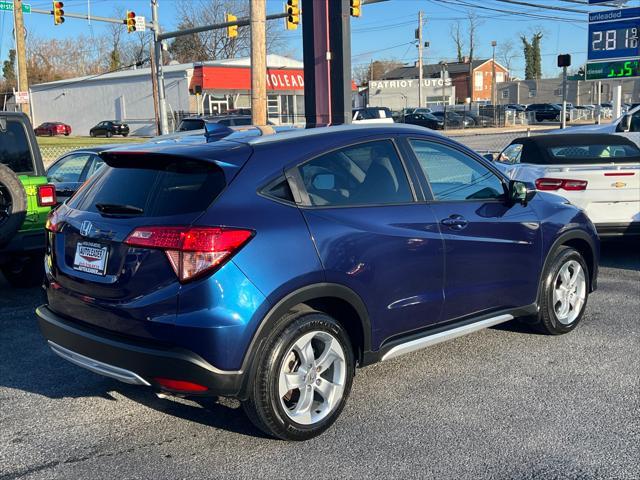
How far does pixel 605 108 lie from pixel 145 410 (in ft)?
208

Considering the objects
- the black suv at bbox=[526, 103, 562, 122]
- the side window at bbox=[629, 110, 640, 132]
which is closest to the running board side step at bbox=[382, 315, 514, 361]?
the side window at bbox=[629, 110, 640, 132]

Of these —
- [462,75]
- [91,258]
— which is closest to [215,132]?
[91,258]

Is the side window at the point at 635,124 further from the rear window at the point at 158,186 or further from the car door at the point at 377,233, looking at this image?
the rear window at the point at 158,186

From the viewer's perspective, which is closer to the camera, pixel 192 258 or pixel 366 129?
pixel 192 258

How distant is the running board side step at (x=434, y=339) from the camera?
14.4ft

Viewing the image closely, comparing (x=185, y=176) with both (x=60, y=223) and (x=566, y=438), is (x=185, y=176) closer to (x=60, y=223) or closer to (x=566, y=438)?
(x=60, y=223)

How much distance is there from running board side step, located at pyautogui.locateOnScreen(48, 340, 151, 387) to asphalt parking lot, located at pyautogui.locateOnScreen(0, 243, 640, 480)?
1.45 feet

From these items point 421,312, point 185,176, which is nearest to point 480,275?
point 421,312

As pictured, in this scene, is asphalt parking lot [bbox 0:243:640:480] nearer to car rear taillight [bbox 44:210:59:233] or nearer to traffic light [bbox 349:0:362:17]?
car rear taillight [bbox 44:210:59:233]

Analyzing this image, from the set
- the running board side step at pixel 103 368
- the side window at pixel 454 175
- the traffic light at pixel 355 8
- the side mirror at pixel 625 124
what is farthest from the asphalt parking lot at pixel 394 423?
the traffic light at pixel 355 8

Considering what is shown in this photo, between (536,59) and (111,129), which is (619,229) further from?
(536,59)

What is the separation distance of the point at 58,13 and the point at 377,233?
2711 centimetres

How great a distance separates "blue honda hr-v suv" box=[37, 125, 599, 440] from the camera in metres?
3.59

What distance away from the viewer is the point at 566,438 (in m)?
3.99
